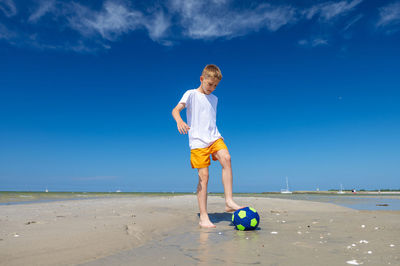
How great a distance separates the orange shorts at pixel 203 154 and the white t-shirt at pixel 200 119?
0.07 m

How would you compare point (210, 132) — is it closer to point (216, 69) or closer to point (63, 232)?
point (216, 69)

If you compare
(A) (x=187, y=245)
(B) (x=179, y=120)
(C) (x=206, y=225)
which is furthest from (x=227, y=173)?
(A) (x=187, y=245)

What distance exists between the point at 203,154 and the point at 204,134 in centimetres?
34

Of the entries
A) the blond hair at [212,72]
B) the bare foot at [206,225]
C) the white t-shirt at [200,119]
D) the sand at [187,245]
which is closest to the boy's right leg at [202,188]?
the bare foot at [206,225]

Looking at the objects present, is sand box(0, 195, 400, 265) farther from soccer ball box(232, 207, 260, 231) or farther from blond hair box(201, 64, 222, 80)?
blond hair box(201, 64, 222, 80)

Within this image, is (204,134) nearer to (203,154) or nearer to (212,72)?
(203,154)

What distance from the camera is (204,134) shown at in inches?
189

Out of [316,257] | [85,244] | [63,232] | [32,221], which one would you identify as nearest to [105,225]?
[63,232]

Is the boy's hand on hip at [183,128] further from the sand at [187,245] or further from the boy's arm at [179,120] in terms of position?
the sand at [187,245]

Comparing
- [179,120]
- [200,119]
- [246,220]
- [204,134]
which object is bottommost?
[246,220]

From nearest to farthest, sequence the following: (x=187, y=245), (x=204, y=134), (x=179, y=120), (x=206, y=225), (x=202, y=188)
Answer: (x=187, y=245), (x=206, y=225), (x=179, y=120), (x=202, y=188), (x=204, y=134)

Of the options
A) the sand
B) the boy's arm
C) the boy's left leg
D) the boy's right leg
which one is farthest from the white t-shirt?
the sand

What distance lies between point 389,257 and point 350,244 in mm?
558

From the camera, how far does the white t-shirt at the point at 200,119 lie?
4.80 metres
